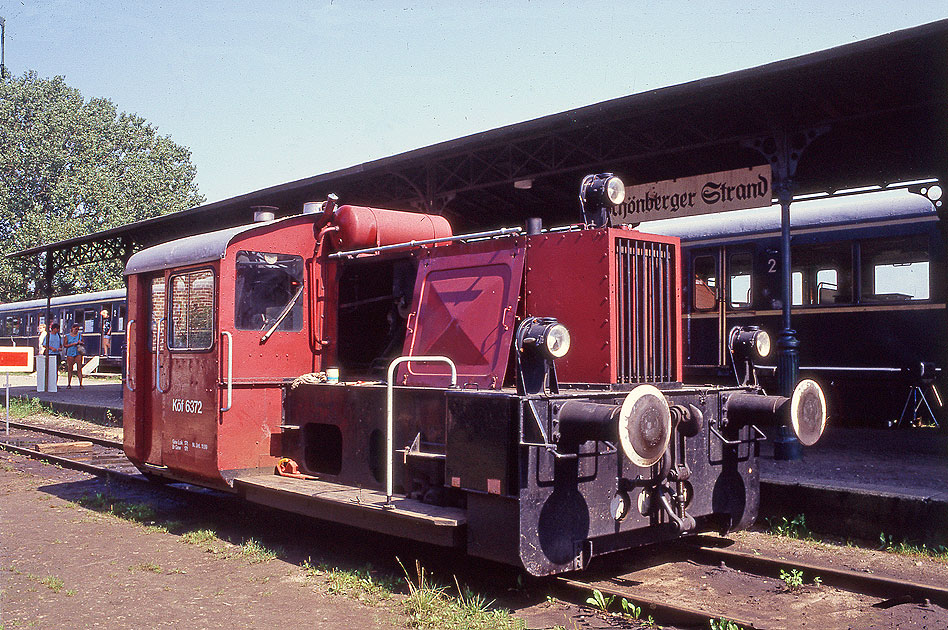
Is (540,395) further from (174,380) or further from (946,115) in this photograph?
(946,115)

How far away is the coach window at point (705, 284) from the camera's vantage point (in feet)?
43.7

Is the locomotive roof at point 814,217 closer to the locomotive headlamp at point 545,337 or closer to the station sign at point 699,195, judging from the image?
the station sign at point 699,195

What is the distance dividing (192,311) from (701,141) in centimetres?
743

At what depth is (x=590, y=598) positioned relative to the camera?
4785 mm

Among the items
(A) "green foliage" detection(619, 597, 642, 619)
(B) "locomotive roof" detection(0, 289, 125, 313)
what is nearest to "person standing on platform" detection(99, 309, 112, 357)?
(B) "locomotive roof" detection(0, 289, 125, 313)

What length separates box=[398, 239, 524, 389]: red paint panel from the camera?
5.61 meters

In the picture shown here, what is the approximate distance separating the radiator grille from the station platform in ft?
7.52

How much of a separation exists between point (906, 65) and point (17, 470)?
38.7 feet

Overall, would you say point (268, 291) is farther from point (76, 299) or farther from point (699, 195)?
point (76, 299)

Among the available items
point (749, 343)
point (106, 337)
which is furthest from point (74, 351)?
point (749, 343)

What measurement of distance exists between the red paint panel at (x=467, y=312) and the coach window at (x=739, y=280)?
8.15 metres

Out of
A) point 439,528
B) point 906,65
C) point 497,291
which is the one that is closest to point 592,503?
point 439,528

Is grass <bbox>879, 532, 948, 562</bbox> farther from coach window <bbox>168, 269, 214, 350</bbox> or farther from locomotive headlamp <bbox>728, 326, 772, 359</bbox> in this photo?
coach window <bbox>168, 269, 214, 350</bbox>

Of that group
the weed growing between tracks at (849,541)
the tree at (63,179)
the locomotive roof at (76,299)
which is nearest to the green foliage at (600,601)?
the weed growing between tracks at (849,541)
